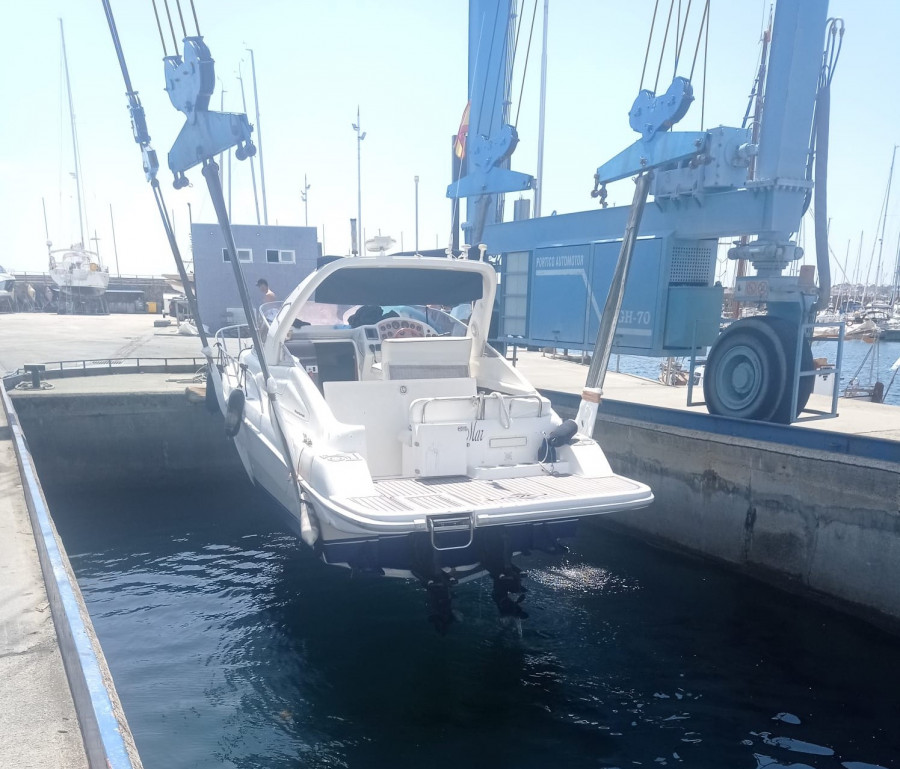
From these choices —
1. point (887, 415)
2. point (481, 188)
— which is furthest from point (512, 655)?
point (481, 188)

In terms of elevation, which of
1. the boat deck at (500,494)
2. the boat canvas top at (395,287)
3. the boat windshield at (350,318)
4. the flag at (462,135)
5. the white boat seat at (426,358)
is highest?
the flag at (462,135)

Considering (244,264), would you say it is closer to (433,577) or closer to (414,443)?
(414,443)

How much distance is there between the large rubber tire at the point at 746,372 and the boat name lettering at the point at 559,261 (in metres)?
2.52

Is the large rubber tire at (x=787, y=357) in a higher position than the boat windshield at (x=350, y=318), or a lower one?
lower

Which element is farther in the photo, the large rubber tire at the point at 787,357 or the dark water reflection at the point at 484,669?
the large rubber tire at the point at 787,357

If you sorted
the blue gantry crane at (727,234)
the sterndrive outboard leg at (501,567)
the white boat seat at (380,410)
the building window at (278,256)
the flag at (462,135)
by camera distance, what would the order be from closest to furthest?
the sterndrive outboard leg at (501,567) → the white boat seat at (380,410) → the blue gantry crane at (727,234) → the flag at (462,135) → the building window at (278,256)

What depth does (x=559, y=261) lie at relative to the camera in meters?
9.93

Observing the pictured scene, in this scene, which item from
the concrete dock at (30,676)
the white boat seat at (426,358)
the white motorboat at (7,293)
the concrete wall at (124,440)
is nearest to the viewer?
the concrete dock at (30,676)

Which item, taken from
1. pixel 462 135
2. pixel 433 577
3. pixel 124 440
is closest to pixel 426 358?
pixel 433 577

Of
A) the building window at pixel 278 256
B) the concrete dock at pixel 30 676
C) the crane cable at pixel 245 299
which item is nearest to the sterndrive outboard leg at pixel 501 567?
the crane cable at pixel 245 299

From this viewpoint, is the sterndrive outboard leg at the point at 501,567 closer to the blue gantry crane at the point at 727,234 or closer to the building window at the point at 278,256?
the blue gantry crane at the point at 727,234

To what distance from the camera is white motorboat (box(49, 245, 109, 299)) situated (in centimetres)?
3625

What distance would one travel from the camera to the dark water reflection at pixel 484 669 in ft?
14.5

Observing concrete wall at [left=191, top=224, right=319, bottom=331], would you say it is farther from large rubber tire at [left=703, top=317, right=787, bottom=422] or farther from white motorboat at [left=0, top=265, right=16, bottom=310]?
white motorboat at [left=0, top=265, right=16, bottom=310]
